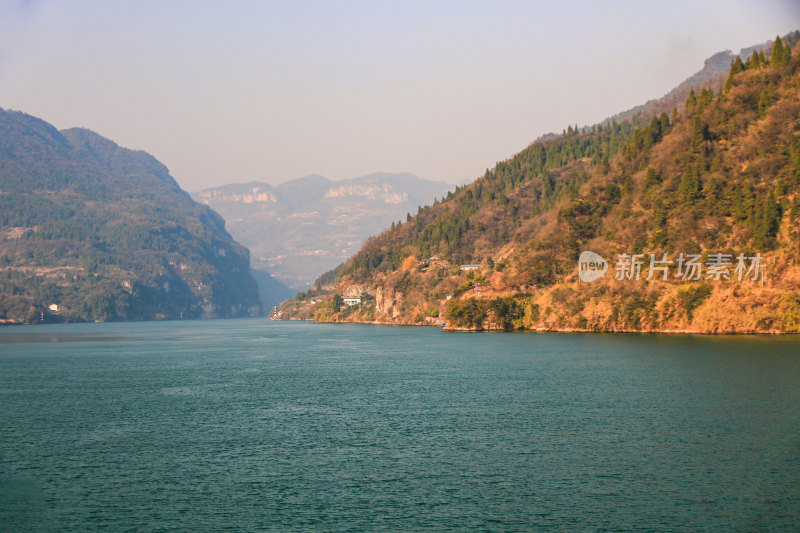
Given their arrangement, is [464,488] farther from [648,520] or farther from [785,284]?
[785,284]

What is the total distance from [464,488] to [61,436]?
92.0ft

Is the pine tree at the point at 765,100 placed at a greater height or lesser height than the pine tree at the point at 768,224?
greater

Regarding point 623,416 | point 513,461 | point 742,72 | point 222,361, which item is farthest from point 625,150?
point 513,461

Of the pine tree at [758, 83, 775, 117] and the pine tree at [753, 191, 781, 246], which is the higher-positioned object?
the pine tree at [758, 83, 775, 117]

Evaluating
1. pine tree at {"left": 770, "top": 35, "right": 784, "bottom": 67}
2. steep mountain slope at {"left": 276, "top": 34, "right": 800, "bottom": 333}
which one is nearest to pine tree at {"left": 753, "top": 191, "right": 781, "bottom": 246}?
steep mountain slope at {"left": 276, "top": 34, "right": 800, "bottom": 333}

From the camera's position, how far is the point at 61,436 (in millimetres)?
45344

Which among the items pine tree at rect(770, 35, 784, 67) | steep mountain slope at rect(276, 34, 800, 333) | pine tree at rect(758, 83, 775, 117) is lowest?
steep mountain slope at rect(276, 34, 800, 333)

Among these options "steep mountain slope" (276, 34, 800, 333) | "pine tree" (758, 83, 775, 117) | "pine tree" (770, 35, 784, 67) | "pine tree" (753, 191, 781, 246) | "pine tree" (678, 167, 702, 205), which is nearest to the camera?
"pine tree" (753, 191, 781, 246)

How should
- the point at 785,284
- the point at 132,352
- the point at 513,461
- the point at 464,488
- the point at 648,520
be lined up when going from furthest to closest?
the point at 132,352 < the point at 785,284 < the point at 513,461 < the point at 464,488 < the point at 648,520

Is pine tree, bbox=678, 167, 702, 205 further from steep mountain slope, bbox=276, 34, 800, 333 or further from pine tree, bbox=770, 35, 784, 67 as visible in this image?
pine tree, bbox=770, 35, 784, 67

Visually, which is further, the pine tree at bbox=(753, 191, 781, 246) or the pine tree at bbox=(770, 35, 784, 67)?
the pine tree at bbox=(770, 35, 784, 67)

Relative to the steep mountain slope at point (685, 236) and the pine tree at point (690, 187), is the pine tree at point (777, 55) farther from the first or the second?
the pine tree at point (690, 187)

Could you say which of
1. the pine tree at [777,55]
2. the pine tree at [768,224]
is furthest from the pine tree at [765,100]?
the pine tree at [768,224]

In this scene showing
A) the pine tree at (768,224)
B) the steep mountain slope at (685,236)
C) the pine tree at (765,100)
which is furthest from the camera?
the pine tree at (765,100)
